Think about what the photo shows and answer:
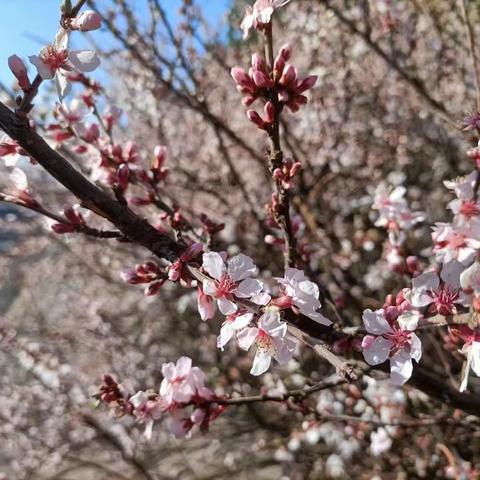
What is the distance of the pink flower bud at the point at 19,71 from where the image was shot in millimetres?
1211

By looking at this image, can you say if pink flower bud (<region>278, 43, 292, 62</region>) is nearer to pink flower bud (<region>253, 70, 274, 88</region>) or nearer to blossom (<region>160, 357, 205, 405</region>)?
pink flower bud (<region>253, 70, 274, 88</region>)

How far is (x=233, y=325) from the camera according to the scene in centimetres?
124

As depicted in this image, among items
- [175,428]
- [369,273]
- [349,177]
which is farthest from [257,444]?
[175,428]

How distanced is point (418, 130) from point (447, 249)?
5.33 m

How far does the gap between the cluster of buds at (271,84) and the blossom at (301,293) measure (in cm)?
37

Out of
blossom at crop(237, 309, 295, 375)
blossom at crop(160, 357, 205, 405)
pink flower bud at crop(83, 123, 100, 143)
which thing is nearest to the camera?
blossom at crop(237, 309, 295, 375)

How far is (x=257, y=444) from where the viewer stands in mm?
5543

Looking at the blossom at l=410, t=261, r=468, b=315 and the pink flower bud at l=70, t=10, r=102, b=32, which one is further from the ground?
the pink flower bud at l=70, t=10, r=102, b=32

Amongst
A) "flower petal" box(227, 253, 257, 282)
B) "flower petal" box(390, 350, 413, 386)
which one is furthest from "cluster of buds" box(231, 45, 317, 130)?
"flower petal" box(390, 350, 413, 386)

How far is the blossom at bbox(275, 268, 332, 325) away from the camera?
124cm

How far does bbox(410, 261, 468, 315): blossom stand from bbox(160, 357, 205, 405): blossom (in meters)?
0.69

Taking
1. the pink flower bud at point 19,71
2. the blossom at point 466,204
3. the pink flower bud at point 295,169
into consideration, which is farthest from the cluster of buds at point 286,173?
the pink flower bud at point 19,71

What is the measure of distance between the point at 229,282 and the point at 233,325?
4.1 inches

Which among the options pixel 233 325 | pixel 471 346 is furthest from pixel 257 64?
pixel 471 346
